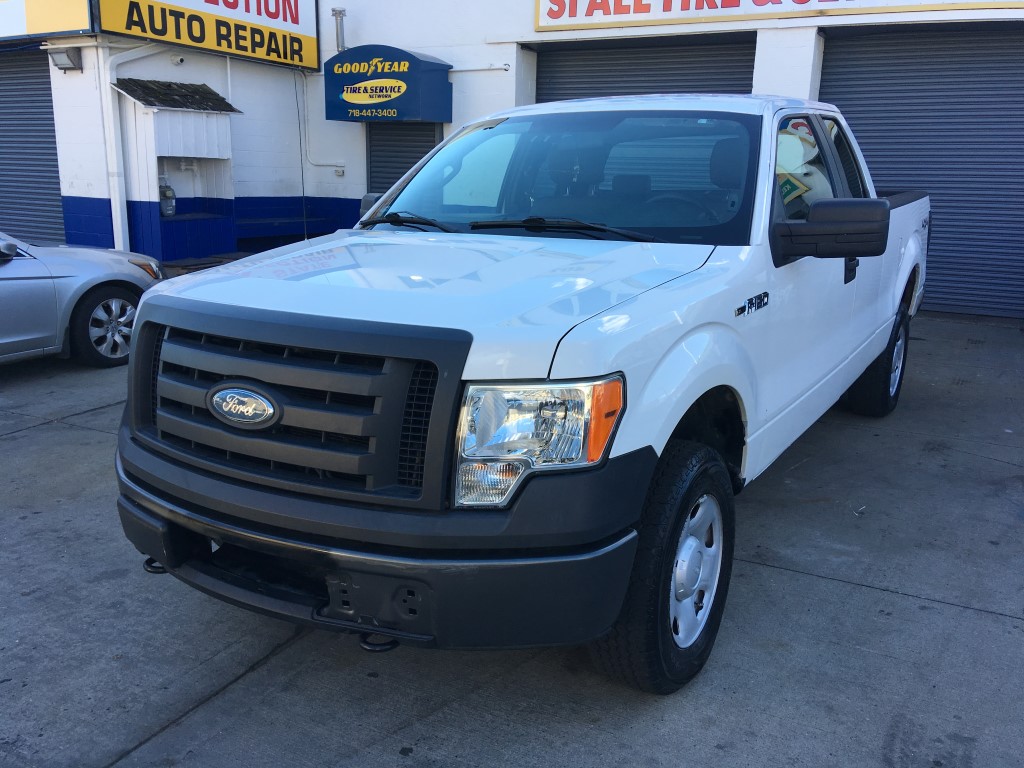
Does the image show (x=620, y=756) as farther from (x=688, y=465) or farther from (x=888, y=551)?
(x=888, y=551)

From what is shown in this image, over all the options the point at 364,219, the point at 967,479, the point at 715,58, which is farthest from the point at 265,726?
the point at 715,58

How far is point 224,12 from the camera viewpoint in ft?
40.9

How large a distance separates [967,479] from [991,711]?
250 centimetres

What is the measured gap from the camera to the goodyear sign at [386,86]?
12336mm

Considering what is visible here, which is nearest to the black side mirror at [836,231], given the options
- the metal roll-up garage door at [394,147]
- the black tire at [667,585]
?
the black tire at [667,585]

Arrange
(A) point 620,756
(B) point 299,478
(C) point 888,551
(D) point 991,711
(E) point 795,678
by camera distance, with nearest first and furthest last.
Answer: (B) point 299,478 < (A) point 620,756 < (D) point 991,711 < (E) point 795,678 < (C) point 888,551

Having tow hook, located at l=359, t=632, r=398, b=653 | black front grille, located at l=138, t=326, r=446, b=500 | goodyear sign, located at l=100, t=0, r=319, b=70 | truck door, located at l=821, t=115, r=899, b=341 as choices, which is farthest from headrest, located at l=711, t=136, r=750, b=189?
goodyear sign, located at l=100, t=0, r=319, b=70

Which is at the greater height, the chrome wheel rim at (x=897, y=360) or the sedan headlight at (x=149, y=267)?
the sedan headlight at (x=149, y=267)

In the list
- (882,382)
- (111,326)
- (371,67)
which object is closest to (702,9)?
(371,67)

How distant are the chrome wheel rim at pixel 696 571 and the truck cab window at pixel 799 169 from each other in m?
1.45

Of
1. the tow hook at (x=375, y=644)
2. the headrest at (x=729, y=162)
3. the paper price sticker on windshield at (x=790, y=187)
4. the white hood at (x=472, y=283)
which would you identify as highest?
the headrest at (x=729, y=162)

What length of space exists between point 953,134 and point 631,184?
8.33 metres

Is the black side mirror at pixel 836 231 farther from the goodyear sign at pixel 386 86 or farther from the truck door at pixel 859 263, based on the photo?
the goodyear sign at pixel 386 86

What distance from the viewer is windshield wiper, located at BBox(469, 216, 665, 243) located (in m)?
3.52
